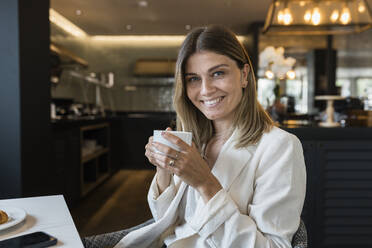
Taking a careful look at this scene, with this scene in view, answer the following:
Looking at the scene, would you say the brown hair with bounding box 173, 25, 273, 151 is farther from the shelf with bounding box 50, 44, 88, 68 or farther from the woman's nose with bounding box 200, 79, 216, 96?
the shelf with bounding box 50, 44, 88, 68

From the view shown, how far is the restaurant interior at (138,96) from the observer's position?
91.8 inches

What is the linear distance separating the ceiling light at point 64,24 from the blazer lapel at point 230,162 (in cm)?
512

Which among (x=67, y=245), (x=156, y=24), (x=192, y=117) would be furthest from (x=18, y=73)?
(x=156, y=24)

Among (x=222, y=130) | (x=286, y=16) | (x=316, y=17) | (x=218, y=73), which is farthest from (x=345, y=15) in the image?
(x=218, y=73)

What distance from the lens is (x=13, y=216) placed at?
0.97 meters

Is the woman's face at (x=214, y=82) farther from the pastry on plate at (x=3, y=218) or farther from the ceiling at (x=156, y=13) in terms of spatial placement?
the ceiling at (x=156, y=13)

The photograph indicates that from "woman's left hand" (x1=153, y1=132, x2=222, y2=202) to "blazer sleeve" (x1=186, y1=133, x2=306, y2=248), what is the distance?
0.03m

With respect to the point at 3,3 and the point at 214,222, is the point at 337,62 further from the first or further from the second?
the point at 214,222

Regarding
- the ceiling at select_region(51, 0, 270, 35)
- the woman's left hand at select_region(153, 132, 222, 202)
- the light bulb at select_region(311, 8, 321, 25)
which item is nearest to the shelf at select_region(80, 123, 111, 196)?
the ceiling at select_region(51, 0, 270, 35)

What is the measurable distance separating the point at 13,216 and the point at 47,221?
9cm

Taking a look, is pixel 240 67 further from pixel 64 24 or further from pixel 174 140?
pixel 64 24

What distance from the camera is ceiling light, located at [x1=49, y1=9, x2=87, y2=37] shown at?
559 centimetres

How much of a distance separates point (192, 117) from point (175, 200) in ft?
1.06

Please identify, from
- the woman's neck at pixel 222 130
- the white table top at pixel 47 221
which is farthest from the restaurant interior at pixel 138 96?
the white table top at pixel 47 221
